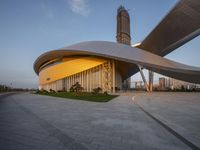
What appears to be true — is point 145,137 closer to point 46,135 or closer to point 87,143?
point 87,143

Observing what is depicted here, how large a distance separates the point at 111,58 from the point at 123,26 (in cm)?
11045

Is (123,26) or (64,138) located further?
(123,26)

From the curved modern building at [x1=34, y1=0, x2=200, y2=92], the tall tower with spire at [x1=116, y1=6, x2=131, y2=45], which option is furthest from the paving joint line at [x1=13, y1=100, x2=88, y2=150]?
the tall tower with spire at [x1=116, y1=6, x2=131, y2=45]

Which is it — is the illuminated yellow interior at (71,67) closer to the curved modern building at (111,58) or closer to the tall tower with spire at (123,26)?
the curved modern building at (111,58)

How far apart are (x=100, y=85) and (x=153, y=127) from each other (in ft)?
81.6

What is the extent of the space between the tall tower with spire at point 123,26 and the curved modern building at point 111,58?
9437 cm

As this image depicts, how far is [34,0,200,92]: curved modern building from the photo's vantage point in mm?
24828

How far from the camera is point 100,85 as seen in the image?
29422mm

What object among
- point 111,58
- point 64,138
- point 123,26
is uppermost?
point 123,26

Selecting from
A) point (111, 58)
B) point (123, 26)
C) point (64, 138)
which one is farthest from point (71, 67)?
point (123, 26)

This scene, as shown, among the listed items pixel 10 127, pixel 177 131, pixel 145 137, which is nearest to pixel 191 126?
pixel 177 131

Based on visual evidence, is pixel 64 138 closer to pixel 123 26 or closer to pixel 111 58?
pixel 111 58

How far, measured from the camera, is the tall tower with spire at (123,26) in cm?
12825

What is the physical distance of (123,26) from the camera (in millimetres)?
130625
